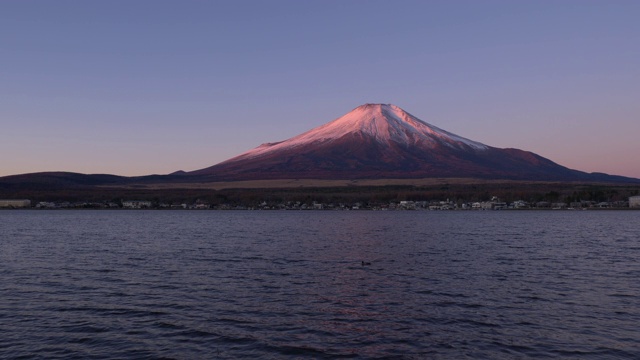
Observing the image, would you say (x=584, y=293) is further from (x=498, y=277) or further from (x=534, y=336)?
(x=534, y=336)

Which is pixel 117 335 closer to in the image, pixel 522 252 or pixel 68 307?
pixel 68 307

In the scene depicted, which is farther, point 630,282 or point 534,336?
point 630,282

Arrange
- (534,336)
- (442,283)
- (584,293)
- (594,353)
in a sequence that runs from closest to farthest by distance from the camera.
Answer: (594,353)
(534,336)
(584,293)
(442,283)

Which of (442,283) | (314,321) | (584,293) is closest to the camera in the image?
(314,321)

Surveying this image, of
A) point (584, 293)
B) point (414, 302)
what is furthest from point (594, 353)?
point (584, 293)

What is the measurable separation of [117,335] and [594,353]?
1842 cm

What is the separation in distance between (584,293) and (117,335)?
2507 centimetres

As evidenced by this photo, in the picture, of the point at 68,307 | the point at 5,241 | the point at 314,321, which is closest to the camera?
the point at 314,321

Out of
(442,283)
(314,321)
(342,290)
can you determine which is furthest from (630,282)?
(314,321)

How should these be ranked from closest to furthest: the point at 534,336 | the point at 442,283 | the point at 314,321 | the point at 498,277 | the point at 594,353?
the point at 594,353 → the point at 534,336 → the point at 314,321 → the point at 442,283 → the point at 498,277

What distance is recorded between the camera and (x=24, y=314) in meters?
25.9

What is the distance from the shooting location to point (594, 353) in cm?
1992

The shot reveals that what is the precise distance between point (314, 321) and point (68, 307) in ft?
41.8

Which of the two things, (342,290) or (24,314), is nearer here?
(24,314)
